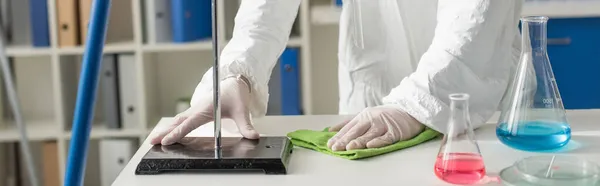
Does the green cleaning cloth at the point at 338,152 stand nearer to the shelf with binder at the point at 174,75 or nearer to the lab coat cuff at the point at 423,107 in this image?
the lab coat cuff at the point at 423,107

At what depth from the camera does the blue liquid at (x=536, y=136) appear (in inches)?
40.4

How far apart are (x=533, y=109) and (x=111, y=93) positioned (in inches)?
70.9

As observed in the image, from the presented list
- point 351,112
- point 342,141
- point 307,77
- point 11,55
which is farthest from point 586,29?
point 11,55

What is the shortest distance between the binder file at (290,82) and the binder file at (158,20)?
1.20 feet

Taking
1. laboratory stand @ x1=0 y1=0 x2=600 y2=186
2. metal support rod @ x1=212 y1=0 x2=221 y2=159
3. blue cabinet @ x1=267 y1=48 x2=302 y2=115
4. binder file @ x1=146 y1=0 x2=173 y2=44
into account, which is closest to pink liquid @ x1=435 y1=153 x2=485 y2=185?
metal support rod @ x1=212 y1=0 x2=221 y2=159

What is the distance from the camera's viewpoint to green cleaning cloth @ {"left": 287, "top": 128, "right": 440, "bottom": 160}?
102cm

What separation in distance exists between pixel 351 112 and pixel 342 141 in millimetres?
456

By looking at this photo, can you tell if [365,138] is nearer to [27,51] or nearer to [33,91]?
[27,51]

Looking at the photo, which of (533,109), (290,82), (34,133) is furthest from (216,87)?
(34,133)

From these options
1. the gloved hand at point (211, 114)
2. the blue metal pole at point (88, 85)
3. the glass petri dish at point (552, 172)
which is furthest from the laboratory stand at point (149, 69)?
the blue metal pole at point (88, 85)

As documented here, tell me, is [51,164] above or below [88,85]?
below

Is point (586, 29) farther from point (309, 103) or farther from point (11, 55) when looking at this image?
point (11, 55)

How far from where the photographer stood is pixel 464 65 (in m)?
1.13

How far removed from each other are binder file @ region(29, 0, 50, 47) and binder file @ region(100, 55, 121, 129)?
0.20 meters
